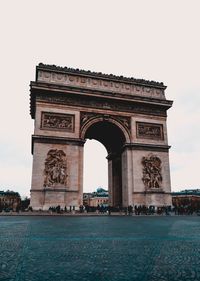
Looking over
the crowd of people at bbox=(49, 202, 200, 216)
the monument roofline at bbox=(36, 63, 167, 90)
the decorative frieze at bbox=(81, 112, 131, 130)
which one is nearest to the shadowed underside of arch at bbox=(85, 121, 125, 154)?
the decorative frieze at bbox=(81, 112, 131, 130)

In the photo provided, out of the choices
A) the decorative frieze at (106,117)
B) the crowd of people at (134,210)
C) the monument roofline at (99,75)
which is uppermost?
the monument roofline at (99,75)

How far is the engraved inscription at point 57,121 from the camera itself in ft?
82.3

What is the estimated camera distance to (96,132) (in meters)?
30.3

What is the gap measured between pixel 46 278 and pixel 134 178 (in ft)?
78.9

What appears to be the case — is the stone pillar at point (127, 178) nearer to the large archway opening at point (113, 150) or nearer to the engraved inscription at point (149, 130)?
the large archway opening at point (113, 150)

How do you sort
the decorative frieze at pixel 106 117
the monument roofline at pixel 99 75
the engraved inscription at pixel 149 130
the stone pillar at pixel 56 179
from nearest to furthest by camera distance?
1. the stone pillar at pixel 56 179
2. the decorative frieze at pixel 106 117
3. the monument roofline at pixel 99 75
4. the engraved inscription at pixel 149 130

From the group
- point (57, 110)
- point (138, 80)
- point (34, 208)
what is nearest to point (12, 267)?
point (34, 208)

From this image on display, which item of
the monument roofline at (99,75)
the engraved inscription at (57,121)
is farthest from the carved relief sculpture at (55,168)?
the monument roofline at (99,75)

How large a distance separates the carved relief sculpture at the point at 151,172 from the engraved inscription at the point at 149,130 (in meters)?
2.08

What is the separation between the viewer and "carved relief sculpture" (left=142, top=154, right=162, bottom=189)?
2656 cm

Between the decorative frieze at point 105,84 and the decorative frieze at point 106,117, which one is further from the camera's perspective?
A: the decorative frieze at point 105,84

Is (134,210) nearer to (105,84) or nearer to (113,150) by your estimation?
(113,150)

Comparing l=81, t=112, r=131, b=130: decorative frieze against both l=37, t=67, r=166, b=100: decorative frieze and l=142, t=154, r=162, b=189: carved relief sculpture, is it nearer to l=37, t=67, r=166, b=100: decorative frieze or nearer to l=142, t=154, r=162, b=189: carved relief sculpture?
l=37, t=67, r=166, b=100: decorative frieze

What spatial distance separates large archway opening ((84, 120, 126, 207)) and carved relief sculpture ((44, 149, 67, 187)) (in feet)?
17.4
